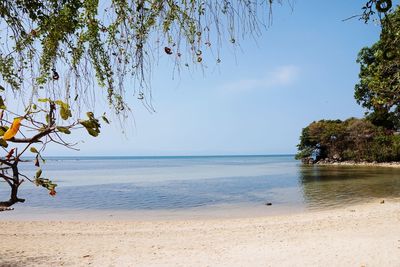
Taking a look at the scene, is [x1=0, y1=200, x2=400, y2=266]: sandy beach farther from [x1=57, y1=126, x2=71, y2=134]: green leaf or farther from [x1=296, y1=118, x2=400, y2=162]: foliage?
[x1=296, y1=118, x2=400, y2=162]: foliage

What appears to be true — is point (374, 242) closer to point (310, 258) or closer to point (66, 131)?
point (310, 258)

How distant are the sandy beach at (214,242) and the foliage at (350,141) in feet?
131

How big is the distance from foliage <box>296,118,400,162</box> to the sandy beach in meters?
39.8

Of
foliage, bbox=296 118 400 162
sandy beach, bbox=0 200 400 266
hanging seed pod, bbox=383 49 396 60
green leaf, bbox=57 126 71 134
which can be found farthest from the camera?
foliage, bbox=296 118 400 162

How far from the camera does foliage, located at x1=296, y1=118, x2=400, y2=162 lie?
176 ft

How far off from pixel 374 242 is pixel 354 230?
2.39 metres

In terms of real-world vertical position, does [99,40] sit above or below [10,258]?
above

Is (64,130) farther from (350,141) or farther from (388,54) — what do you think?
(350,141)

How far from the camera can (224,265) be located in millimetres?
7410

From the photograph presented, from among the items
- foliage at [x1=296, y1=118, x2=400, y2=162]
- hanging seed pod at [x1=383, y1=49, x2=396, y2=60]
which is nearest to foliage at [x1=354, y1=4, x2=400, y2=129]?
hanging seed pod at [x1=383, y1=49, x2=396, y2=60]

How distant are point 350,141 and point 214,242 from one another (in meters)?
56.8

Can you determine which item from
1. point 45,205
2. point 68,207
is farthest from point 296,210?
point 45,205

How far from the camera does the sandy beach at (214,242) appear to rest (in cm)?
768

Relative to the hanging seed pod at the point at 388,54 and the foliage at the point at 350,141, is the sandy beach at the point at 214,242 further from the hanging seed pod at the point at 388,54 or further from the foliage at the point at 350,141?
the foliage at the point at 350,141
